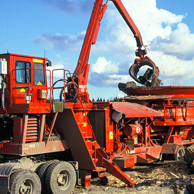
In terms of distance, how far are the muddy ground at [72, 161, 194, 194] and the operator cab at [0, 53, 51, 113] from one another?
297cm

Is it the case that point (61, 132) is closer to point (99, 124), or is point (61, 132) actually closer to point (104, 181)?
point (99, 124)

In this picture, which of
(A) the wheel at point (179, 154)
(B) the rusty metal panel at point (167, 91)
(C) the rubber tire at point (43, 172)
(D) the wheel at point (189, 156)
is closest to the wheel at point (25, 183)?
(C) the rubber tire at point (43, 172)

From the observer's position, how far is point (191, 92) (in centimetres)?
1488

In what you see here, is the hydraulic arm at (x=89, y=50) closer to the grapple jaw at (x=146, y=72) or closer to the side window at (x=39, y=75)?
the grapple jaw at (x=146, y=72)

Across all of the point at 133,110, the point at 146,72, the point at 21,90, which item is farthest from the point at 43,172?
the point at 146,72

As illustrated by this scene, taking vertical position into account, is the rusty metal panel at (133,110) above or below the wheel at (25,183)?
above

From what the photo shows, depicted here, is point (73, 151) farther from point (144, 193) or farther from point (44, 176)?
point (144, 193)

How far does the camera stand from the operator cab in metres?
8.90

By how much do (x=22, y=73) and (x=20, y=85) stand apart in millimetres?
361

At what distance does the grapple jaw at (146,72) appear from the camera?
1508cm

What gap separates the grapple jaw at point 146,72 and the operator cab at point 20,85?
23.1ft

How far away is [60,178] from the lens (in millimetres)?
8992

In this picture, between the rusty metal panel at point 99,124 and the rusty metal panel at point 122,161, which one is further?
the rusty metal panel at point 99,124

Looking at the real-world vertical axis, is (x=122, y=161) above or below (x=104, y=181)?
above
